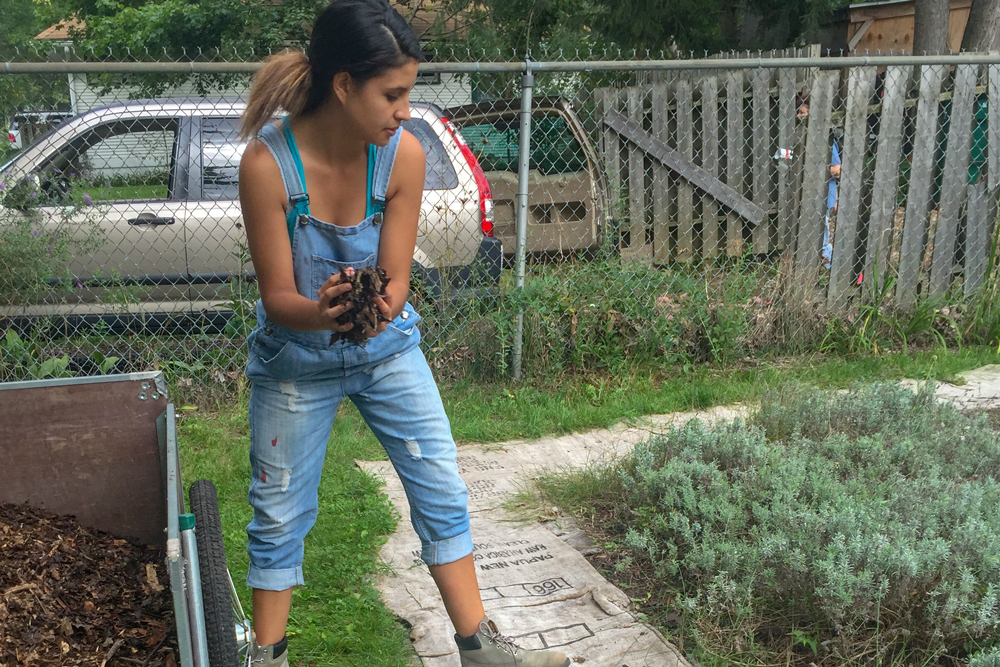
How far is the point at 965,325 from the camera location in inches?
237

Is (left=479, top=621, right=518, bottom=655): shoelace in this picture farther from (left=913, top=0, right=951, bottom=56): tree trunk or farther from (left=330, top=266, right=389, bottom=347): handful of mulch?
(left=913, top=0, right=951, bottom=56): tree trunk

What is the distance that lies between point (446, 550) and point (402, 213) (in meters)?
0.89

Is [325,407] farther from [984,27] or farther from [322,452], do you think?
[984,27]

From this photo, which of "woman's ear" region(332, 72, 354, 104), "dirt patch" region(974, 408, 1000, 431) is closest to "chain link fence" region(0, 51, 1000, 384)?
"dirt patch" region(974, 408, 1000, 431)

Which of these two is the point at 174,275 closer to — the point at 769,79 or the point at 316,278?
the point at 316,278

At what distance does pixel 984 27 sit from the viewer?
29.5 feet

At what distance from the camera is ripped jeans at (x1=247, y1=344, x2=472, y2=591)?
2244mm

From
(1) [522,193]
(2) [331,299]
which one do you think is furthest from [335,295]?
(1) [522,193]

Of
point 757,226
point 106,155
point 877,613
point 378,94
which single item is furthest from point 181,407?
point 757,226

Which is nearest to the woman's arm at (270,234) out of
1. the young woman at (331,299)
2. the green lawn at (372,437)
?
the young woman at (331,299)

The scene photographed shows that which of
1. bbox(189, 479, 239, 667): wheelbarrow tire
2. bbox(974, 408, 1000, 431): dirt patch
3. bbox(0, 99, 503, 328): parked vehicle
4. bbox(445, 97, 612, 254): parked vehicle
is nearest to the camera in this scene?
bbox(189, 479, 239, 667): wheelbarrow tire

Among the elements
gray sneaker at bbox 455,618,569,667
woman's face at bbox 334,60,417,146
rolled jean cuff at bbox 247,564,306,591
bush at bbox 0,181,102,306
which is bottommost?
gray sneaker at bbox 455,618,569,667

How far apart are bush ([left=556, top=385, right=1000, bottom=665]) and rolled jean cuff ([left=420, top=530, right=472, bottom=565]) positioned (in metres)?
0.82

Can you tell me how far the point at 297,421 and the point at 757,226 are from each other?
16.0 feet
